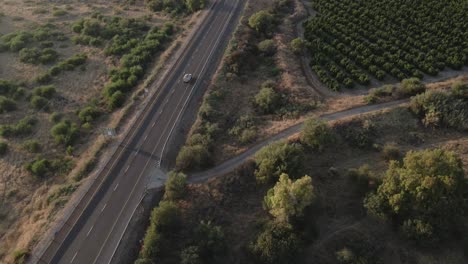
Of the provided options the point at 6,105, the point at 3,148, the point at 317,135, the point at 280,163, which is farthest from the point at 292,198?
the point at 6,105

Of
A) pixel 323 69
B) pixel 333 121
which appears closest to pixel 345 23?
pixel 323 69

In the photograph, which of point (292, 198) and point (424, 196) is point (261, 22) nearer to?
point (292, 198)

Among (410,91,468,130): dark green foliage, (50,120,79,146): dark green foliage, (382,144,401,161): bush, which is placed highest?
(410,91,468,130): dark green foliage

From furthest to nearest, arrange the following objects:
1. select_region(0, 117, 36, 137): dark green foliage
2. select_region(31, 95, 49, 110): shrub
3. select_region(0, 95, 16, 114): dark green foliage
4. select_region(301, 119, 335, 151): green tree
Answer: select_region(31, 95, 49, 110): shrub, select_region(0, 95, 16, 114): dark green foliage, select_region(0, 117, 36, 137): dark green foliage, select_region(301, 119, 335, 151): green tree

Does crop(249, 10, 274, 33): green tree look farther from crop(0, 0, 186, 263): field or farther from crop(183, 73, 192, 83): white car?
crop(183, 73, 192, 83): white car

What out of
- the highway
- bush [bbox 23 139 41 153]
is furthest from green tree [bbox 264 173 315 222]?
bush [bbox 23 139 41 153]
